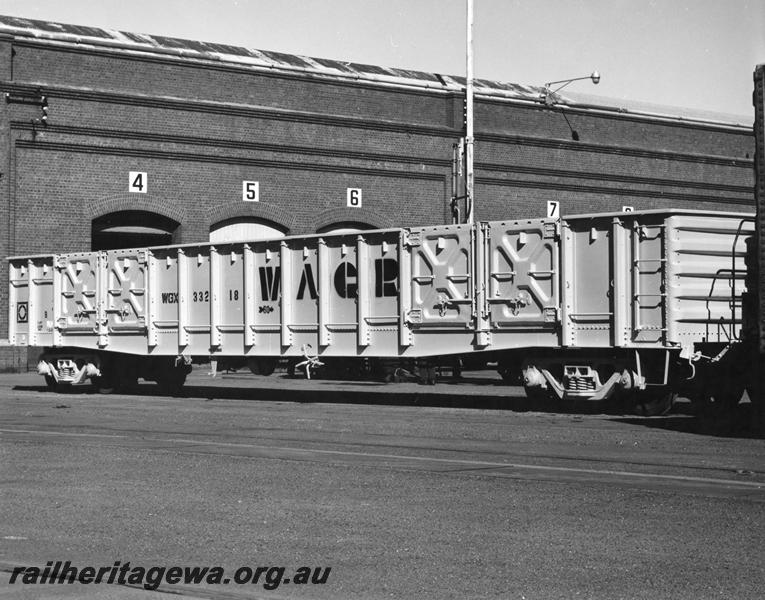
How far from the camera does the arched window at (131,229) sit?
3912 cm

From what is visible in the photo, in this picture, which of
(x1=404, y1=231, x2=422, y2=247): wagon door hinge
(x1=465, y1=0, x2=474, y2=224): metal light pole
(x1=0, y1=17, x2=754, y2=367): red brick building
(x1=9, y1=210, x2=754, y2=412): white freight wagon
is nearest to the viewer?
(x1=9, y1=210, x2=754, y2=412): white freight wagon

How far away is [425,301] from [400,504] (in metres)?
13.0

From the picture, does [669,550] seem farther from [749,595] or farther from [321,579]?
[321,579]

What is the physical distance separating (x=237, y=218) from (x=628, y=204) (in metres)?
16.1

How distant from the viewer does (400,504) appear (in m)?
10.3

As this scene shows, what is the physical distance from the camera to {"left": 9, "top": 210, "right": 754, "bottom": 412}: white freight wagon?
20094mm

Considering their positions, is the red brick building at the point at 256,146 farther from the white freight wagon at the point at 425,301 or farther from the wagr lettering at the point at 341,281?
the wagr lettering at the point at 341,281

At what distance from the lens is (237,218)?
40781 millimetres

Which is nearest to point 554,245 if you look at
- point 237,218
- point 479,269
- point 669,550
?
point 479,269

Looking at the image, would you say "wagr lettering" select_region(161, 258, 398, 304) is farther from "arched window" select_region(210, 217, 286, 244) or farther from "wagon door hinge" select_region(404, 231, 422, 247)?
"arched window" select_region(210, 217, 286, 244)

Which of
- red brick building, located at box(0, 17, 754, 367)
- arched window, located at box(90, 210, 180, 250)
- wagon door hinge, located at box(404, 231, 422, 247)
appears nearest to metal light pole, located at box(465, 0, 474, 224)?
red brick building, located at box(0, 17, 754, 367)

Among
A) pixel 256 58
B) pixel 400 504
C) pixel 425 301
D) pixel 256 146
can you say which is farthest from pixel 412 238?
pixel 256 58

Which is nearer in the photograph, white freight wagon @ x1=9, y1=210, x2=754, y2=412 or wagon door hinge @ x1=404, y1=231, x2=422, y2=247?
white freight wagon @ x1=9, y1=210, x2=754, y2=412

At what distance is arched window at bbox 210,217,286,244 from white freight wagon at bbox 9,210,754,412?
10779 mm
